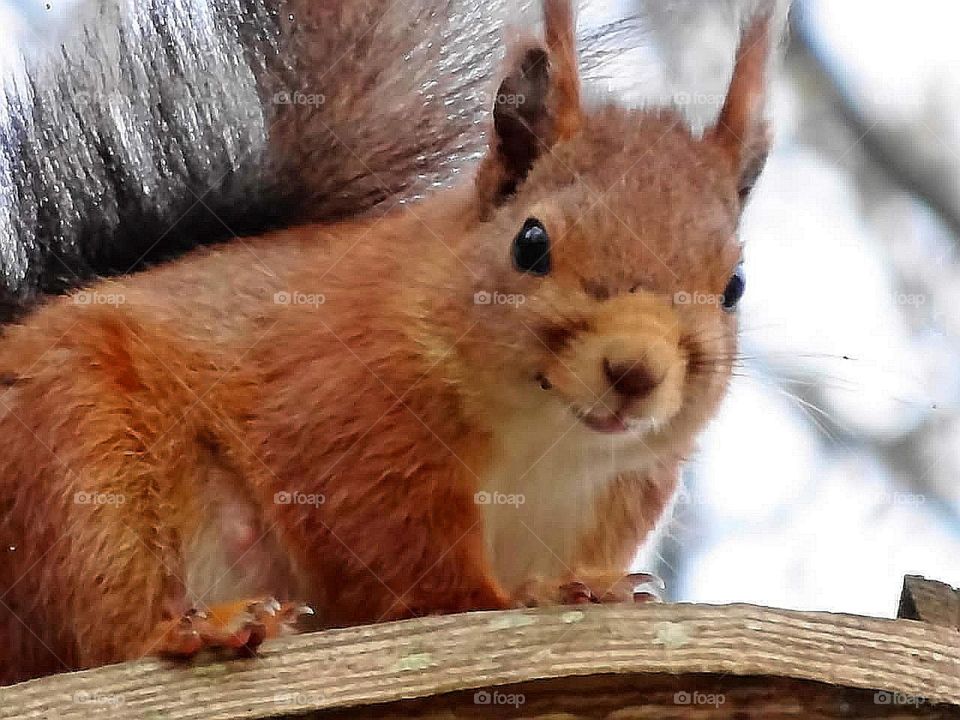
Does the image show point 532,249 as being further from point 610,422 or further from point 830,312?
point 830,312

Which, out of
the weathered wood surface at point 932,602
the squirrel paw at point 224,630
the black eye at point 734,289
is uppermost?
the black eye at point 734,289

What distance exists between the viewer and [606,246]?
0.96 meters

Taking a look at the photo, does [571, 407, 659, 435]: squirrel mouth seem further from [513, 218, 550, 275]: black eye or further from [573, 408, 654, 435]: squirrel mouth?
[513, 218, 550, 275]: black eye

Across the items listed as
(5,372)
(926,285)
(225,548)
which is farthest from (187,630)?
(926,285)

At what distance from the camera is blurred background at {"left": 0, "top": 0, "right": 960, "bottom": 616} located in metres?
1.33

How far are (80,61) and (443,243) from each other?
549mm

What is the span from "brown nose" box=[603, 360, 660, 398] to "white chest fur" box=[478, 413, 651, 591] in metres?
0.10

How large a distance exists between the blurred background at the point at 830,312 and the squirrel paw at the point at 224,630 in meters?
0.53

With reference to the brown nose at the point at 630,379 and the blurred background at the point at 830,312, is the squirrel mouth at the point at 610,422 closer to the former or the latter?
the brown nose at the point at 630,379

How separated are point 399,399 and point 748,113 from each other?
47 cm

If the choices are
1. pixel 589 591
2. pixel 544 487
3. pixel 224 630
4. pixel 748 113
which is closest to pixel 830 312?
pixel 748 113

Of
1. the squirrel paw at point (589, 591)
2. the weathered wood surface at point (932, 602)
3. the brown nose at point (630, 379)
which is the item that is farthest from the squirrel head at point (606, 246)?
the weathered wood surface at point (932, 602)

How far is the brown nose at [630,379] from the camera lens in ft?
2.90

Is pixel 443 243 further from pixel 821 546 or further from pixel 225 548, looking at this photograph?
pixel 821 546
